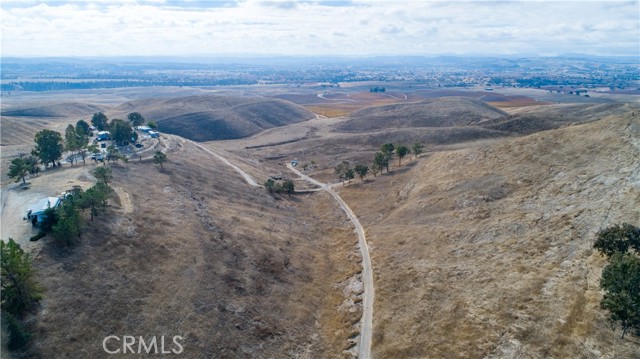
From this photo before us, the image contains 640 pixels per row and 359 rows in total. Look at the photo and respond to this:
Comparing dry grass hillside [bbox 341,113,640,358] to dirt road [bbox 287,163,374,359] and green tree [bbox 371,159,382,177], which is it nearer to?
dirt road [bbox 287,163,374,359]

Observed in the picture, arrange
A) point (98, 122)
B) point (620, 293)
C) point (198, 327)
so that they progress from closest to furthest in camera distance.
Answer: point (620, 293) → point (198, 327) → point (98, 122)

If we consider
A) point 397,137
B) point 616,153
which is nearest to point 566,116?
point 397,137

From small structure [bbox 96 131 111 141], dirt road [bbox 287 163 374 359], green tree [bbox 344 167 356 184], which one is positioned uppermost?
small structure [bbox 96 131 111 141]

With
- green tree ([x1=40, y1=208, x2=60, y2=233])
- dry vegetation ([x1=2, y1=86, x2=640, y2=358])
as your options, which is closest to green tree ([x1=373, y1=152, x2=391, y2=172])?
dry vegetation ([x1=2, y1=86, x2=640, y2=358])

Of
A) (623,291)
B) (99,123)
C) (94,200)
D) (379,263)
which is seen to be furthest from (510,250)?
(99,123)

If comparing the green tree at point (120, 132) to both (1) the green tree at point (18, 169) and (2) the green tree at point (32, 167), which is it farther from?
(1) the green tree at point (18, 169)

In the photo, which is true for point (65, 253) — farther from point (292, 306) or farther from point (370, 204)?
point (370, 204)
